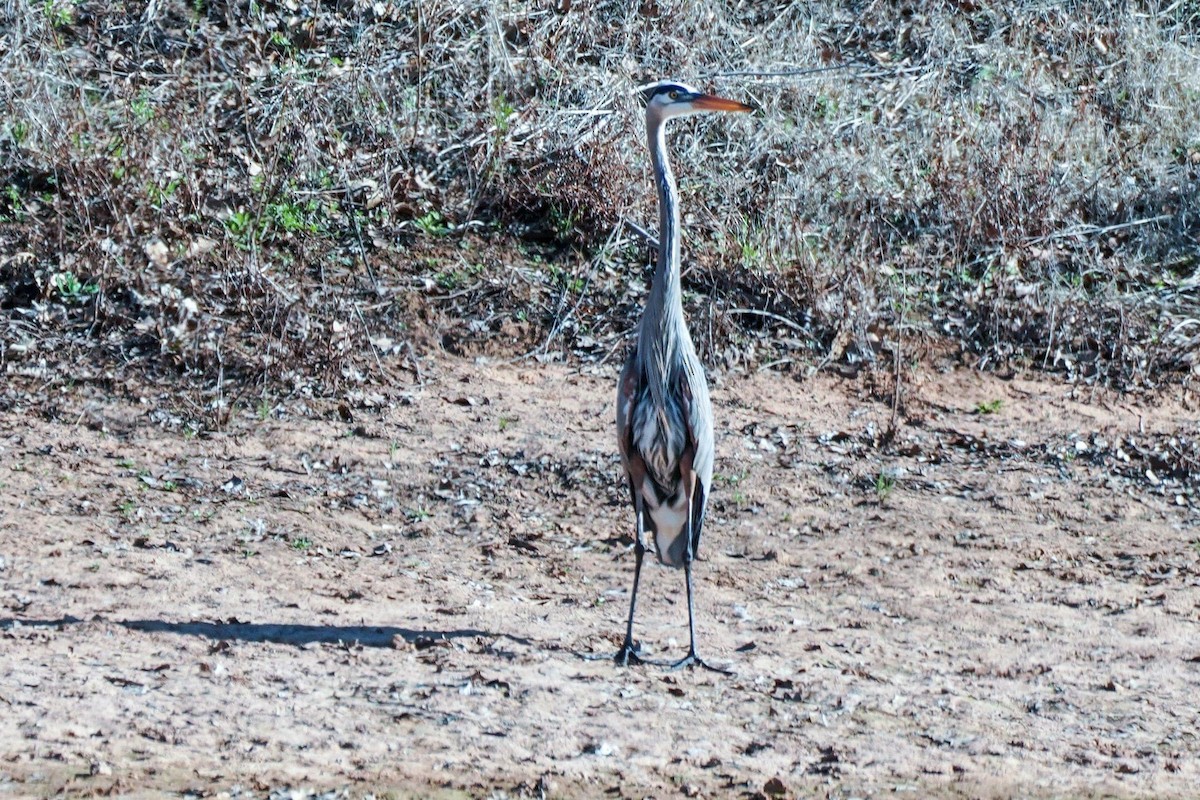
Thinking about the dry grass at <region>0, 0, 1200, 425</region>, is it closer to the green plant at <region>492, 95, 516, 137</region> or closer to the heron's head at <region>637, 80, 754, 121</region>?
the green plant at <region>492, 95, 516, 137</region>

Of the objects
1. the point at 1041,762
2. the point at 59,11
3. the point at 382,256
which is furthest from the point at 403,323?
the point at 1041,762

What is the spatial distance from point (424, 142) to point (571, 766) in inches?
289

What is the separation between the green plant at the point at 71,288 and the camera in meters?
9.98

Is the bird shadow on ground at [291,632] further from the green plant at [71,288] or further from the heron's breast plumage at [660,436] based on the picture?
the green plant at [71,288]

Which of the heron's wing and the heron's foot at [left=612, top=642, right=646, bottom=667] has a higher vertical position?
the heron's wing

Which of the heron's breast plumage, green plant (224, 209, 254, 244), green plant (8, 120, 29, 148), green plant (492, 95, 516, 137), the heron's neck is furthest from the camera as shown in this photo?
green plant (492, 95, 516, 137)

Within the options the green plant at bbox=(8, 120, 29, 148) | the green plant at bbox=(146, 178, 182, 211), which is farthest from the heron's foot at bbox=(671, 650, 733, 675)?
the green plant at bbox=(8, 120, 29, 148)

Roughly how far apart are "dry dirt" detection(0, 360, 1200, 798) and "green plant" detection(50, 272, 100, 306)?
3.36ft

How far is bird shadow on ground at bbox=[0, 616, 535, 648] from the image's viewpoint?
21.2 ft

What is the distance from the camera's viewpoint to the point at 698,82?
42.4 ft

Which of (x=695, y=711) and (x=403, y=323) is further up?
(x=403, y=323)

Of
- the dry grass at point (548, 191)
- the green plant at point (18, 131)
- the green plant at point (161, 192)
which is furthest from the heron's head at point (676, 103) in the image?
the green plant at point (18, 131)

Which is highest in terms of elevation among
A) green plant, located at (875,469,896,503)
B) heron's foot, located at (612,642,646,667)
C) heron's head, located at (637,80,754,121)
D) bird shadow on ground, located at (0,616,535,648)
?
heron's head, located at (637,80,754,121)

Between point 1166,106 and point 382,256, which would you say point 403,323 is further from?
point 1166,106
